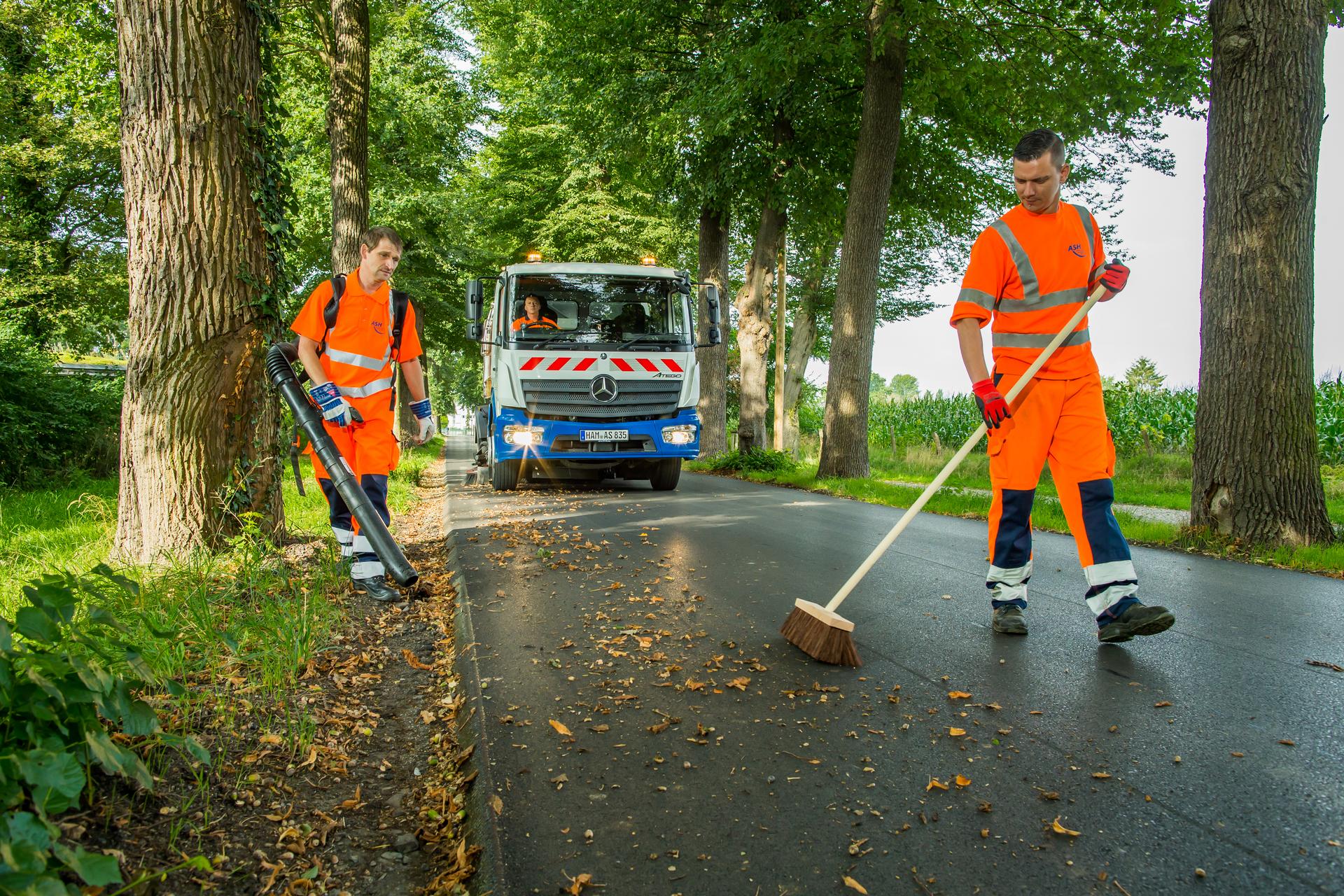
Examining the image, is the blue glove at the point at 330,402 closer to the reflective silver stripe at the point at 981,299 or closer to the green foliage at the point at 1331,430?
the reflective silver stripe at the point at 981,299

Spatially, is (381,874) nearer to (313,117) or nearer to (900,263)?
(313,117)

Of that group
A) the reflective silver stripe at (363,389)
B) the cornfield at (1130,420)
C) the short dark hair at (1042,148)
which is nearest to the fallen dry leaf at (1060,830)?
the short dark hair at (1042,148)

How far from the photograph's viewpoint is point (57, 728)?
2.04m

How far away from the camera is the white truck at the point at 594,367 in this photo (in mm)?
10984

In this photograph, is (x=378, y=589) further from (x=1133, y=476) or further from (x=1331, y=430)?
(x=1331, y=430)

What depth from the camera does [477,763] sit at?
2.82 meters

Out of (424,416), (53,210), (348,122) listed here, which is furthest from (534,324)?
(53,210)

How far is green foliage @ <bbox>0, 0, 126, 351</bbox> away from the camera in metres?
20.1

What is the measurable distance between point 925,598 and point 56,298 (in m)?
22.7

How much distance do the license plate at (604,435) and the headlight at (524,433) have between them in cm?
51

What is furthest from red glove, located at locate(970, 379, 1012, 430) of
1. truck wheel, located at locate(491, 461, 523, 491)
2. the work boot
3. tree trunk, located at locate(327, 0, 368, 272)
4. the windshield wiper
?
tree trunk, located at locate(327, 0, 368, 272)

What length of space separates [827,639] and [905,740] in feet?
2.83

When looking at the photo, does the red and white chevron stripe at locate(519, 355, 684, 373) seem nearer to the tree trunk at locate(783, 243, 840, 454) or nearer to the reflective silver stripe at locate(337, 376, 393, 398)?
the reflective silver stripe at locate(337, 376, 393, 398)

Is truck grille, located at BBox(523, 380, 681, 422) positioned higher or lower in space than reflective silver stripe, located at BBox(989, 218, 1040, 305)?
lower
